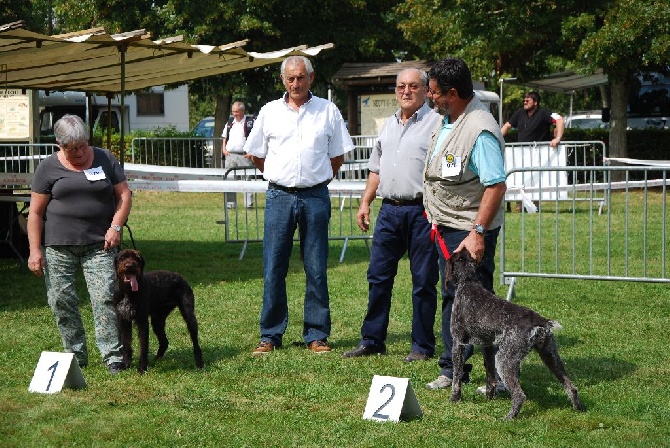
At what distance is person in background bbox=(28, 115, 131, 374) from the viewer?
6.64 meters

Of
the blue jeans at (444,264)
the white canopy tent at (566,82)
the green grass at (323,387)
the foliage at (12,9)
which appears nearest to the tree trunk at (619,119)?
the white canopy tent at (566,82)

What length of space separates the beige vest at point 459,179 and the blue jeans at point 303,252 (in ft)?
4.53

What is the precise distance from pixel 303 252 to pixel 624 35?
14885 millimetres

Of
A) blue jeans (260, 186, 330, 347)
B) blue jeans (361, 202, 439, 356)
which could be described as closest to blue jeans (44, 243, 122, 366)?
blue jeans (260, 186, 330, 347)

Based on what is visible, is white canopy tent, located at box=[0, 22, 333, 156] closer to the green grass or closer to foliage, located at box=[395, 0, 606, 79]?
the green grass

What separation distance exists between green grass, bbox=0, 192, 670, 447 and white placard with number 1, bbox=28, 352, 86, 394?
69mm

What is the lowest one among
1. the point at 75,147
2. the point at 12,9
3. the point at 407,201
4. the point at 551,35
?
the point at 407,201

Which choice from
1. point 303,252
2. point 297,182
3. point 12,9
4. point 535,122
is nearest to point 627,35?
point 535,122

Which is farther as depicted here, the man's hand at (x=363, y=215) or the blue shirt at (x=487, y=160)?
the man's hand at (x=363, y=215)

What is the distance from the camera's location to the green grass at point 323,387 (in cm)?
540

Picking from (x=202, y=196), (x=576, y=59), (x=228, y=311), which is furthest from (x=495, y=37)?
(x=228, y=311)

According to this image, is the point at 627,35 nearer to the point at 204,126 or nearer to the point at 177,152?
the point at 177,152

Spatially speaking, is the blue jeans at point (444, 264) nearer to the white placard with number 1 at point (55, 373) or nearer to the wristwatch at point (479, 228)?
the wristwatch at point (479, 228)

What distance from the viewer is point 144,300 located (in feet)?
22.5
